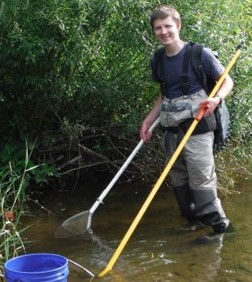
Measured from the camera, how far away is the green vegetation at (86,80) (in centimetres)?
514

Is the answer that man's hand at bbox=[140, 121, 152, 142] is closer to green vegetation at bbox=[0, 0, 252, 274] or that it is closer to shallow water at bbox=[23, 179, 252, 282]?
green vegetation at bbox=[0, 0, 252, 274]

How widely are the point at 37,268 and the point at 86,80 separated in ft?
8.03

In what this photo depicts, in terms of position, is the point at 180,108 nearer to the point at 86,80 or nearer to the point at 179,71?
the point at 179,71

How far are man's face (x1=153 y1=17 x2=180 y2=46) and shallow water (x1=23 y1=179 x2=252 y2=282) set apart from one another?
5.77ft

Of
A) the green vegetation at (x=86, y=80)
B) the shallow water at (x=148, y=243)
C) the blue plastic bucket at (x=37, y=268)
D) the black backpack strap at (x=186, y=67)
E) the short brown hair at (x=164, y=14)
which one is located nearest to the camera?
the blue plastic bucket at (x=37, y=268)

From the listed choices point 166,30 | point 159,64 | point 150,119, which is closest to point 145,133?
point 150,119

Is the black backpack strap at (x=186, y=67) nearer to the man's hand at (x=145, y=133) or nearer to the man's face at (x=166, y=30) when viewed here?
the man's face at (x=166, y=30)

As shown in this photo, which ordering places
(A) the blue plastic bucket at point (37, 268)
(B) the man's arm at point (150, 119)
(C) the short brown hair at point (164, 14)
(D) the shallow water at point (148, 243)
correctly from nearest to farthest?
(A) the blue plastic bucket at point (37, 268) < (D) the shallow water at point (148, 243) < (C) the short brown hair at point (164, 14) < (B) the man's arm at point (150, 119)

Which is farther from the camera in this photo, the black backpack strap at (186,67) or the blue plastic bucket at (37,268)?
the black backpack strap at (186,67)

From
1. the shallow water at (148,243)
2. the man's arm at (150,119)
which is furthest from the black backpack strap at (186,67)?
the shallow water at (148,243)

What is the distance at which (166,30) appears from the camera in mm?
4770

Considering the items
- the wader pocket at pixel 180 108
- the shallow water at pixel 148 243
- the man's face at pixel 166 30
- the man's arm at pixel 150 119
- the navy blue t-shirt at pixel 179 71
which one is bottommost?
the shallow water at pixel 148 243

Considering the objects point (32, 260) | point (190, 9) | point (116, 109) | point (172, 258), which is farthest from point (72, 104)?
point (32, 260)

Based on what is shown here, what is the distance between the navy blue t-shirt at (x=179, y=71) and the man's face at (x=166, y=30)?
0.16 m
